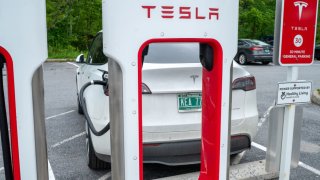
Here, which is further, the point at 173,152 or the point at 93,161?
the point at 93,161

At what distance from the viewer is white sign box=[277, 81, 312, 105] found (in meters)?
2.88

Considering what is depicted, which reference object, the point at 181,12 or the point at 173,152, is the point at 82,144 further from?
the point at 181,12

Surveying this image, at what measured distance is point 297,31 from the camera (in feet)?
9.32

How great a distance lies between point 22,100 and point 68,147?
323 centimetres

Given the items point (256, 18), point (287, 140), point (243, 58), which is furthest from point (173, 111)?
point (256, 18)

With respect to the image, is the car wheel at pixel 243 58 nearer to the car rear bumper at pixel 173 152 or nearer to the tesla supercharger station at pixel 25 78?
the car rear bumper at pixel 173 152

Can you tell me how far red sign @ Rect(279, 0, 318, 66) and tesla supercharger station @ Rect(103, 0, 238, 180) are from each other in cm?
105

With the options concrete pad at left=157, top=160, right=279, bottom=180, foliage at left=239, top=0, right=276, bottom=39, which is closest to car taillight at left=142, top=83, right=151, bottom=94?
concrete pad at left=157, top=160, right=279, bottom=180

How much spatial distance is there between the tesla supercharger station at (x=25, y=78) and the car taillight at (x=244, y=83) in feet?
6.96

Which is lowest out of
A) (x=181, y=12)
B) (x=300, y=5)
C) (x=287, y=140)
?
(x=287, y=140)

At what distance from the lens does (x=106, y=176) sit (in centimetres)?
371

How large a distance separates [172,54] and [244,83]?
76 cm

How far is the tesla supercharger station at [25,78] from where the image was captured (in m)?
1.48

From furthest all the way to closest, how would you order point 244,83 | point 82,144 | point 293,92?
point 82,144 → point 244,83 → point 293,92
